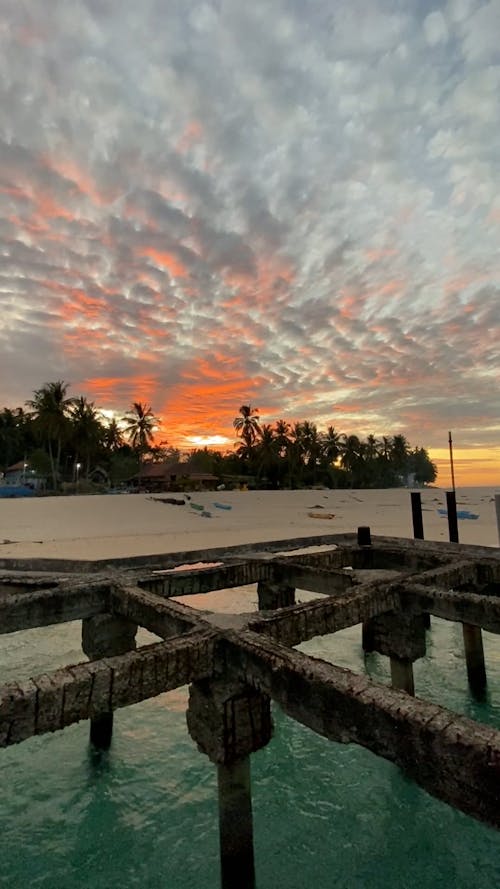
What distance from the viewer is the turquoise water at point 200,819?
14.8 feet

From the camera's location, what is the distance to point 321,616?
481cm

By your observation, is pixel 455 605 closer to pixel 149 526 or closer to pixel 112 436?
pixel 149 526

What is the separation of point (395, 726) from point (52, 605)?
467 cm

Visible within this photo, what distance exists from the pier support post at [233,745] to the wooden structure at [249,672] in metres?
0.01

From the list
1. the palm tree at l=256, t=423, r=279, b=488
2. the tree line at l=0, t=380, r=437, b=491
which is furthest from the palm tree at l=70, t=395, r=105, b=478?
the palm tree at l=256, t=423, r=279, b=488

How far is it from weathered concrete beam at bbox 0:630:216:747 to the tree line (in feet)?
194

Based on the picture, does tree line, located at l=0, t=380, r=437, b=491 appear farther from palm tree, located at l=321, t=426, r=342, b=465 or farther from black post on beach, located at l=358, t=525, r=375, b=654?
black post on beach, located at l=358, t=525, r=375, b=654

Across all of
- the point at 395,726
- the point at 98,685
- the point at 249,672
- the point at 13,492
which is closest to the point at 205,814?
the point at 249,672

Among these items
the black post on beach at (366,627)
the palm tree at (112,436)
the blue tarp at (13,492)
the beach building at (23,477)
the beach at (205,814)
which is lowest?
the beach at (205,814)

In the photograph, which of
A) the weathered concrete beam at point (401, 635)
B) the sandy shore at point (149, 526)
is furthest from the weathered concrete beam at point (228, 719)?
the sandy shore at point (149, 526)

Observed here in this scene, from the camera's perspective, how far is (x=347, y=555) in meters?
9.62

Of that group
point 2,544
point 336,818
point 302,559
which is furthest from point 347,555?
point 2,544

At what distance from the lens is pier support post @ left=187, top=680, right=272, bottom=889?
12.5ft

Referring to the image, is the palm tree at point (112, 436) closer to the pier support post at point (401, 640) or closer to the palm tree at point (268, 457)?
the palm tree at point (268, 457)
